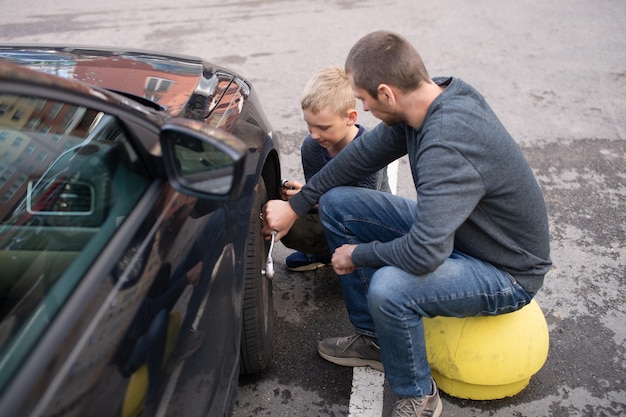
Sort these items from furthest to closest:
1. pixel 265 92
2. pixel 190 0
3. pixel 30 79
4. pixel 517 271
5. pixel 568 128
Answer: pixel 190 0
pixel 265 92
pixel 568 128
pixel 517 271
pixel 30 79

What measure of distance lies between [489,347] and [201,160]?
1318mm

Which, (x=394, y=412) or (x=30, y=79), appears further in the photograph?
(x=394, y=412)

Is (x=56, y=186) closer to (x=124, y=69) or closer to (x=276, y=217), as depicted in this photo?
(x=124, y=69)

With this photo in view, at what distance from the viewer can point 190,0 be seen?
852 cm

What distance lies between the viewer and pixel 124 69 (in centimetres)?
233

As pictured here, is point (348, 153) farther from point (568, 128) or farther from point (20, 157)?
point (568, 128)

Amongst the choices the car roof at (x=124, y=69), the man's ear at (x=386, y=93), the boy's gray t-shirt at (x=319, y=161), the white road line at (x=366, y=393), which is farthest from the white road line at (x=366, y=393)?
the car roof at (x=124, y=69)

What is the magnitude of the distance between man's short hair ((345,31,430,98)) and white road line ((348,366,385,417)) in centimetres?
120

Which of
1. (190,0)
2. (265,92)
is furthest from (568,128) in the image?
(190,0)

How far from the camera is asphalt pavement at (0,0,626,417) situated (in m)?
2.63

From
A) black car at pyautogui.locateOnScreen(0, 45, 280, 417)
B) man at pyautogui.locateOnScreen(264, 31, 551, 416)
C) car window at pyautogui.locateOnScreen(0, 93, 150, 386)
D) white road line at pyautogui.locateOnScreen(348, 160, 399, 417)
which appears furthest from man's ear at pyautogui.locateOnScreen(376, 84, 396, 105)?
white road line at pyautogui.locateOnScreen(348, 160, 399, 417)

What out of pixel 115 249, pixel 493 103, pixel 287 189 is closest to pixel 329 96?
pixel 287 189

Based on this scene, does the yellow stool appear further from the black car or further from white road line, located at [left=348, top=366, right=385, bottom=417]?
the black car

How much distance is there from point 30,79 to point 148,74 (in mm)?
1030
